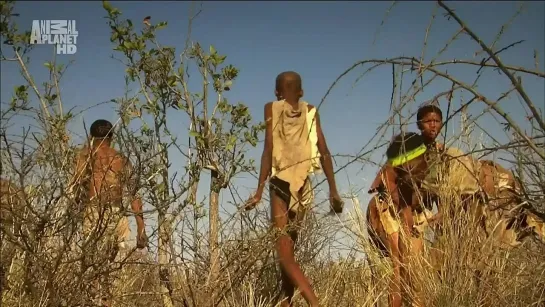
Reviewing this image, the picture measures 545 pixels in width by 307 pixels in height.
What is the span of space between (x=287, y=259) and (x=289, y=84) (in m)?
1.18

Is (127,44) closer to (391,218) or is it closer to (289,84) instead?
(289,84)

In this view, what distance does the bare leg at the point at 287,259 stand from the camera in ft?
11.6

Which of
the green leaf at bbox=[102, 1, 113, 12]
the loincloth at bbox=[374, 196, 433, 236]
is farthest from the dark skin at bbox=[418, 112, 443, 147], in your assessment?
the green leaf at bbox=[102, 1, 113, 12]

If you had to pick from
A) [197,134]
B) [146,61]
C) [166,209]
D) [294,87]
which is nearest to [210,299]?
[166,209]

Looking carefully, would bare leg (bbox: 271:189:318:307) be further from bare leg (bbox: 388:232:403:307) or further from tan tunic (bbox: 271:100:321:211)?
bare leg (bbox: 388:232:403:307)

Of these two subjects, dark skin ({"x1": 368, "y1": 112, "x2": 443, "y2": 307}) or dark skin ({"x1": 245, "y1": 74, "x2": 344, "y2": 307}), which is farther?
dark skin ({"x1": 368, "y1": 112, "x2": 443, "y2": 307})

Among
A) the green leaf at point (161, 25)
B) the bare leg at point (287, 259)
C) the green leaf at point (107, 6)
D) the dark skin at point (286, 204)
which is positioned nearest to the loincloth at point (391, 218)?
the dark skin at point (286, 204)

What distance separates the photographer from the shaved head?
4086mm

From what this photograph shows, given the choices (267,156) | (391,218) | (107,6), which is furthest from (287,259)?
(107,6)

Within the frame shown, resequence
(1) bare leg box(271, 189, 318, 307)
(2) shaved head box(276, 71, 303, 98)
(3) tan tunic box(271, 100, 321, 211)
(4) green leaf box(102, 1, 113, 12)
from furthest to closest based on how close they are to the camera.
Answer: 1. (2) shaved head box(276, 71, 303, 98)
2. (3) tan tunic box(271, 100, 321, 211)
3. (1) bare leg box(271, 189, 318, 307)
4. (4) green leaf box(102, 1, 113, 12)

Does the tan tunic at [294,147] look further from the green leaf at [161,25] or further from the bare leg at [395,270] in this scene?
the green leaf at [161,25]

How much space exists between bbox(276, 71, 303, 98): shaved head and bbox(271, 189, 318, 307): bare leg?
687mm

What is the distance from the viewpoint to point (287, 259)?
3.72 metres

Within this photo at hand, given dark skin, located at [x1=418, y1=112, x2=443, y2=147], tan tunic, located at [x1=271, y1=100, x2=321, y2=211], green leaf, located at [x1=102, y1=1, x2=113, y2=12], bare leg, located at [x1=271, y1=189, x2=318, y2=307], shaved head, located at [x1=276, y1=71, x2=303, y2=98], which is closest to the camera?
green leaf, located at [x1=102, y1=1, x2=113, y2=12]
